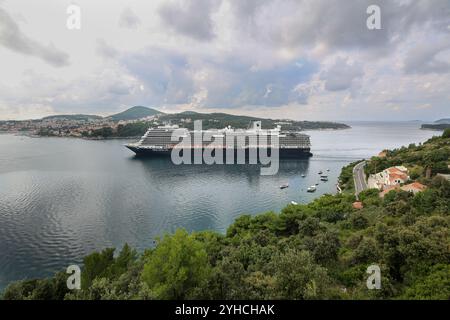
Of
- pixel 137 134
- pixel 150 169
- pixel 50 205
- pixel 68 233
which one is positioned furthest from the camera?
pixel 137 134

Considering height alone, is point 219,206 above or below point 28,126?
below

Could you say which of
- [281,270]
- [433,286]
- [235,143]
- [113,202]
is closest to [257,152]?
[235,143]

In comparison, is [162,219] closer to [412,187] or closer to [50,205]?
[50,205]

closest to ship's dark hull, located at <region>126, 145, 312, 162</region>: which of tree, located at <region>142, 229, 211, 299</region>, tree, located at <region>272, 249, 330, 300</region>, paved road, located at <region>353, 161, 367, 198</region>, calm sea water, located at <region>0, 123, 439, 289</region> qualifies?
calm sea water, located at <region>0, 123, 439, 289</region>

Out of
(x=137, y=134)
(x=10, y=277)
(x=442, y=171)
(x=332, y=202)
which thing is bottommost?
(x=10, y=277)

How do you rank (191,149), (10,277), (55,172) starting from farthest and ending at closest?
(191,149) < (55,172) < (10,277)

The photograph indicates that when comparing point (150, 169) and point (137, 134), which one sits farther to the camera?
point (137, 134)

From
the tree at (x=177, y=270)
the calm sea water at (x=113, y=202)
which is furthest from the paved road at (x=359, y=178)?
the tree at (x=177, y=270)
